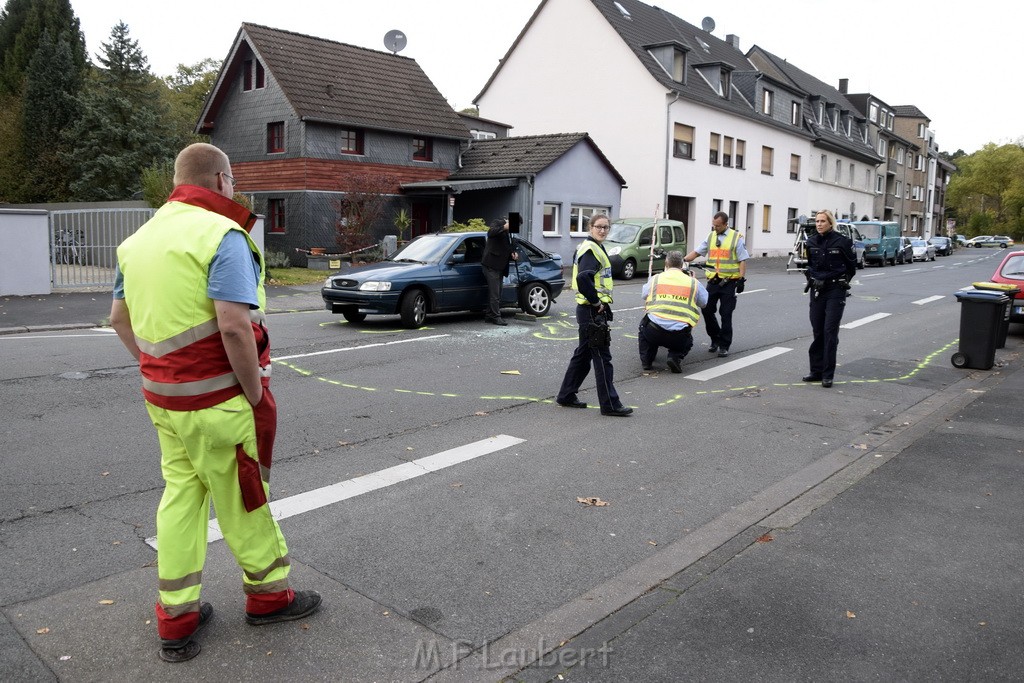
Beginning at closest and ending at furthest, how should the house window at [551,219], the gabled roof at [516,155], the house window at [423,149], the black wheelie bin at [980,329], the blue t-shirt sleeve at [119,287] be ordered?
the blue t-shirt sleeve at [119,287] < the black wheelie bin at [980,329] < the gabled roof at [516,155] < the house window at [423,149] < the house window at [551,219]

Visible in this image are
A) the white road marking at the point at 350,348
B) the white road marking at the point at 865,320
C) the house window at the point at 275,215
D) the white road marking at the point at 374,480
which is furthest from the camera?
the house window at the point at 275,215

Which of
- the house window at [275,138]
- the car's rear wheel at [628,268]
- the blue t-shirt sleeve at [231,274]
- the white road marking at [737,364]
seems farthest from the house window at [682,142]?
the blue t-shirt sleeve at [231,274]

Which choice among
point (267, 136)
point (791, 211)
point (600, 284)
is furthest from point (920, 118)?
point (600, 284)

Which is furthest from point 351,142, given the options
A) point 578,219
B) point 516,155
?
point 578,219

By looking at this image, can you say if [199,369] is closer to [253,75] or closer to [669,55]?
[253,75]

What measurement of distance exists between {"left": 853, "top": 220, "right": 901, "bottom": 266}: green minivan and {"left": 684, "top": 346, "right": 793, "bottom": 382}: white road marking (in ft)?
96.7

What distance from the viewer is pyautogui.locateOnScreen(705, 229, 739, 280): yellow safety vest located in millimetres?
11523

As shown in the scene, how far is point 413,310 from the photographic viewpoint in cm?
1332

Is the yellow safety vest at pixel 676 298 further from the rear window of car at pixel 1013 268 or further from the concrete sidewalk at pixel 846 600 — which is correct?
the rear window of car at pixel 1013 268

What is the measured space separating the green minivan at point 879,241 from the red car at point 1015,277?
967 inches

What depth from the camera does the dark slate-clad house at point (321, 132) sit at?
28.6 m

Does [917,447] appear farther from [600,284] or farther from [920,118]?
[920,118]

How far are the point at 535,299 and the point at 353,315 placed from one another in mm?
3270

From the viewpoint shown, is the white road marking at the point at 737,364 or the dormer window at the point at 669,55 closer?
the white road marking at the point at 737,364
